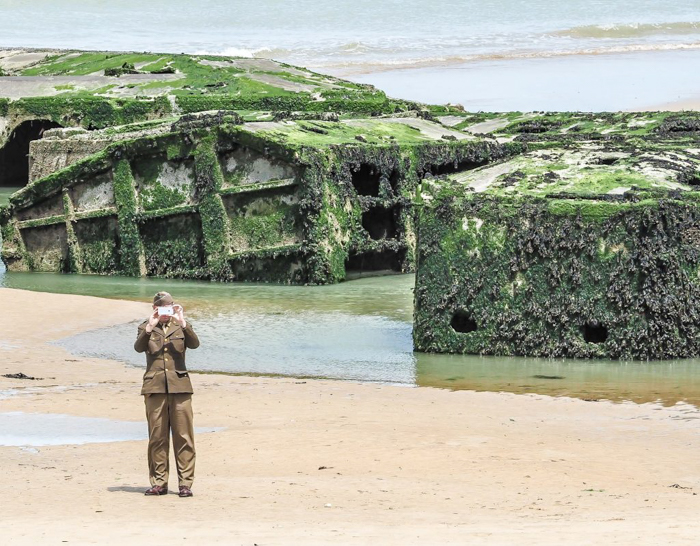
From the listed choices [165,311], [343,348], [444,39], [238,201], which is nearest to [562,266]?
[343,348]

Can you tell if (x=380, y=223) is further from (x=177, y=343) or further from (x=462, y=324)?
(x=177, y=343)

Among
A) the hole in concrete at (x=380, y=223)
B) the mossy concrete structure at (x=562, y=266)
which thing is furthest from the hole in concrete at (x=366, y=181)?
the mossy concrete structure at (x=562, y=266)

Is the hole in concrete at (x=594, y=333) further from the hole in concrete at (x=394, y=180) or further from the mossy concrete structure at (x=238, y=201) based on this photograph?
the hole in concrete at (x=394, y=180)

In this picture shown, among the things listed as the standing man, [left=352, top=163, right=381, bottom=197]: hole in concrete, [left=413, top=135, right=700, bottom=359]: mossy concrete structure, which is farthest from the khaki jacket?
[left=352, top=163, right=381, bottom=197]: hole in concrete

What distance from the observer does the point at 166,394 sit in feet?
32.8

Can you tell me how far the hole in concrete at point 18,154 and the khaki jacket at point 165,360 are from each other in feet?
89.6

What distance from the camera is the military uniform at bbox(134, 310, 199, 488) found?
32.3ft

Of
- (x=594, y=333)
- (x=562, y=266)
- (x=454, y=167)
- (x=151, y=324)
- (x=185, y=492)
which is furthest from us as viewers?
(x=454, y=167)

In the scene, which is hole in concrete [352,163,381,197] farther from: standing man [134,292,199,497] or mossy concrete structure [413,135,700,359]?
standing man [134,292,199,497]

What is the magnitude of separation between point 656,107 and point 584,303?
89.2ft

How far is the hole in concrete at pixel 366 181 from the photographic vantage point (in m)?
22.8

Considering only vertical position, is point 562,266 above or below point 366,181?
above

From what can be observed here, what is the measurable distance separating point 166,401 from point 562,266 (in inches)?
271

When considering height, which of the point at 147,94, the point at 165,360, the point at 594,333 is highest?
the point at 165,360
